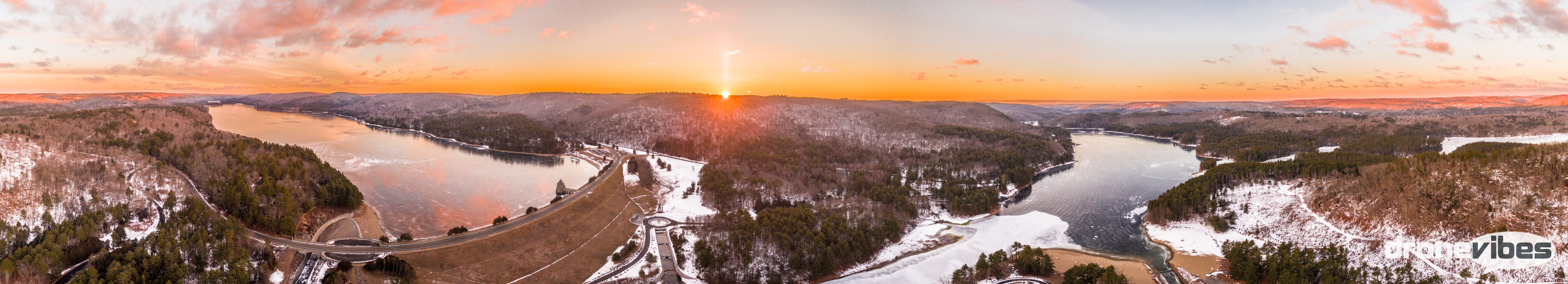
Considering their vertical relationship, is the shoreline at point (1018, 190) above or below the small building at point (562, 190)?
below

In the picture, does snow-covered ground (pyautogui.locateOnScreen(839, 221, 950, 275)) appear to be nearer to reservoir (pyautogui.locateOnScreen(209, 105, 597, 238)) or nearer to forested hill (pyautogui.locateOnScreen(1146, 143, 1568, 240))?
forested hill (pyautogui.locateOnScreen(1146, 143, 1568, 240))

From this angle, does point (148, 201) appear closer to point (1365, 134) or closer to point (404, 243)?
point (404, 243)

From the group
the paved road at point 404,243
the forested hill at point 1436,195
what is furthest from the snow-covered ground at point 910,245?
the paved road at point 404,243

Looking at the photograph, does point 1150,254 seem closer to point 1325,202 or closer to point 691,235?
point 1325,202

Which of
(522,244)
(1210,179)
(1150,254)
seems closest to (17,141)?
(522,244)

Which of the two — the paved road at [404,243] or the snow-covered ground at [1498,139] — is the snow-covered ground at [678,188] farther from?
the snow-covered ground at [1498,139]

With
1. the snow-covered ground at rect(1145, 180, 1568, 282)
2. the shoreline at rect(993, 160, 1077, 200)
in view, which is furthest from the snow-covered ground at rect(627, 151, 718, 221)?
the snow-covered ground at rect(1145, 180, 1568, 282)

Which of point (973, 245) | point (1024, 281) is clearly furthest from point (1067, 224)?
point (1024, 281)
